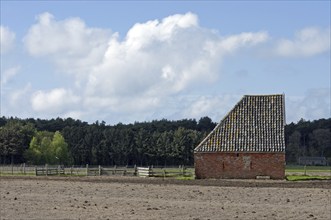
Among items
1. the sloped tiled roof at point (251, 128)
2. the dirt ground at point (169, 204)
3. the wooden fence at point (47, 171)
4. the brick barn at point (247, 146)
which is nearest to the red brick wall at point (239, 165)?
the brick barn at point (247, 146)

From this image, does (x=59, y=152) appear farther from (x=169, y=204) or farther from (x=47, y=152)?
(x=169, y=204)

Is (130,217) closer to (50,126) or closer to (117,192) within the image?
(117,192)

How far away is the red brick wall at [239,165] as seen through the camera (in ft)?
158

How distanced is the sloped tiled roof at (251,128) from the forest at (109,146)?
76.7m

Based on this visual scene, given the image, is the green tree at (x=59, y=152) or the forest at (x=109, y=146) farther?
the forest at (x=109, y=146)

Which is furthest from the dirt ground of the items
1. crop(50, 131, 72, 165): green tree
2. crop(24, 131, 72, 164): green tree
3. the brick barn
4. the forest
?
the forest

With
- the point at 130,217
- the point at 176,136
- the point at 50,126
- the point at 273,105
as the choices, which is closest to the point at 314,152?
the point at 176,136

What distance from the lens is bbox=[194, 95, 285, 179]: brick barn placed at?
48.3 m

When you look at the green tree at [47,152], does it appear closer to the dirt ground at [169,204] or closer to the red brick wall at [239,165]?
the red brick wall at [239,165]

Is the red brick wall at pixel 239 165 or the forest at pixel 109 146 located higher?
the forest at pixel 109 146

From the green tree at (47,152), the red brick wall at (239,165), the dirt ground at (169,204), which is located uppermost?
the green tree at (47,152)

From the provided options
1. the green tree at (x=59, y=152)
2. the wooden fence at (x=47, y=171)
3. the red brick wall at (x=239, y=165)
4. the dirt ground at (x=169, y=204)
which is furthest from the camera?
the green tree at (x=59, y=152)

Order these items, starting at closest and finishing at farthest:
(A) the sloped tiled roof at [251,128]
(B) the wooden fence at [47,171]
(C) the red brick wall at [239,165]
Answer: (C) the red brick wall at [239,165], (A) the sloped tiled roof at [251,128], (B) the wooden fence at [47,171]

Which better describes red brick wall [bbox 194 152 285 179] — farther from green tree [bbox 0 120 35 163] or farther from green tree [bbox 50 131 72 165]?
green tree [bbox 0 120 35 163]
